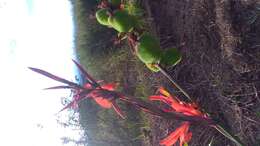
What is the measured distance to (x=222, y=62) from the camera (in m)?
1.21

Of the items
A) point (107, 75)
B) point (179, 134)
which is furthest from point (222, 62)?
point (107, 75)

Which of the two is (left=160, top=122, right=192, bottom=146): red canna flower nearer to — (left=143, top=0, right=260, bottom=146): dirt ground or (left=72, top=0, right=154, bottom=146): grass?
(left=143, top=0, right=260, bottom=146): dirt ground

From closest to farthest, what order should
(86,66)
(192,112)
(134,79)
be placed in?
(192,112)
(134,79)
(86,66)

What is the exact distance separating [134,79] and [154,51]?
101cm

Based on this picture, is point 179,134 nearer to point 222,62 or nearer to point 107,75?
point 222,62

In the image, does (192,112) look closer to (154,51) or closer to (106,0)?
(154,51)

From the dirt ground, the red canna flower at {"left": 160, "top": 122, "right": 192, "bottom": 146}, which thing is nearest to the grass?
the dirt ground

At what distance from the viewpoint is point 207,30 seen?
4.13ft

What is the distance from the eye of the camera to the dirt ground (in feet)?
3.73

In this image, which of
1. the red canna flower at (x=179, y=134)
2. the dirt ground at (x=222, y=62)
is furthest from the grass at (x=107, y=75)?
the red canna flower at (x=179, y=134)

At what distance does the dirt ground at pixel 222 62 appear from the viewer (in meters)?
1.14

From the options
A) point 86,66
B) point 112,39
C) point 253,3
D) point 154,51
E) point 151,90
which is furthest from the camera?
point 86,66

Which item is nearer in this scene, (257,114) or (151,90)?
(257,114)

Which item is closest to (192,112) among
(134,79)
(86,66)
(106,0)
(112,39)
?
(106,0)
